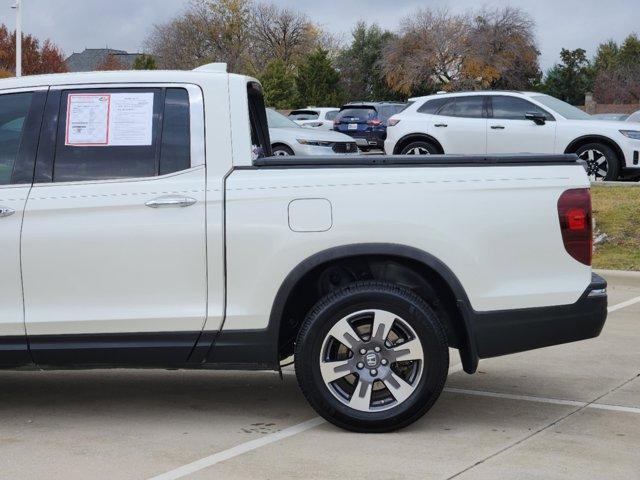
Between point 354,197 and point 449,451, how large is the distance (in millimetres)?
1324

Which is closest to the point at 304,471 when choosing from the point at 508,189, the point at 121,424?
the point at 121,424

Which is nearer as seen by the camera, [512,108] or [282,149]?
[512,108]

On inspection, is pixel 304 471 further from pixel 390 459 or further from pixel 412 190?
pixel 412 190

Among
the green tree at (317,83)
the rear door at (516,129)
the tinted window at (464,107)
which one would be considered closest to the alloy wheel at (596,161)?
the rear door at (516,129)

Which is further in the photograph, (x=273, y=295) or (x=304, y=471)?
(x=273, y=295)

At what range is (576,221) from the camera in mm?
5426

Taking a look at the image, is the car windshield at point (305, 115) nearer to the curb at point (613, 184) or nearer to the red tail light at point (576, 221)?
the curb at point (613, 184)

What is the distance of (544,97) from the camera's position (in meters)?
17.9

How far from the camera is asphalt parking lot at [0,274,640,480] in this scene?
4.91m

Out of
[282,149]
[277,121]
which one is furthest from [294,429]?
[277,121]

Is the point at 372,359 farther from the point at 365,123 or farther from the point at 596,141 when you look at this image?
the point at 365,123

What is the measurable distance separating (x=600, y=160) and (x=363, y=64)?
65.6 metres

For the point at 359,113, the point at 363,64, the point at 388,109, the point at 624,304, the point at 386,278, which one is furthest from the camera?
the point at 363,64

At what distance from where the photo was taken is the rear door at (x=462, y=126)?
58.2ft
